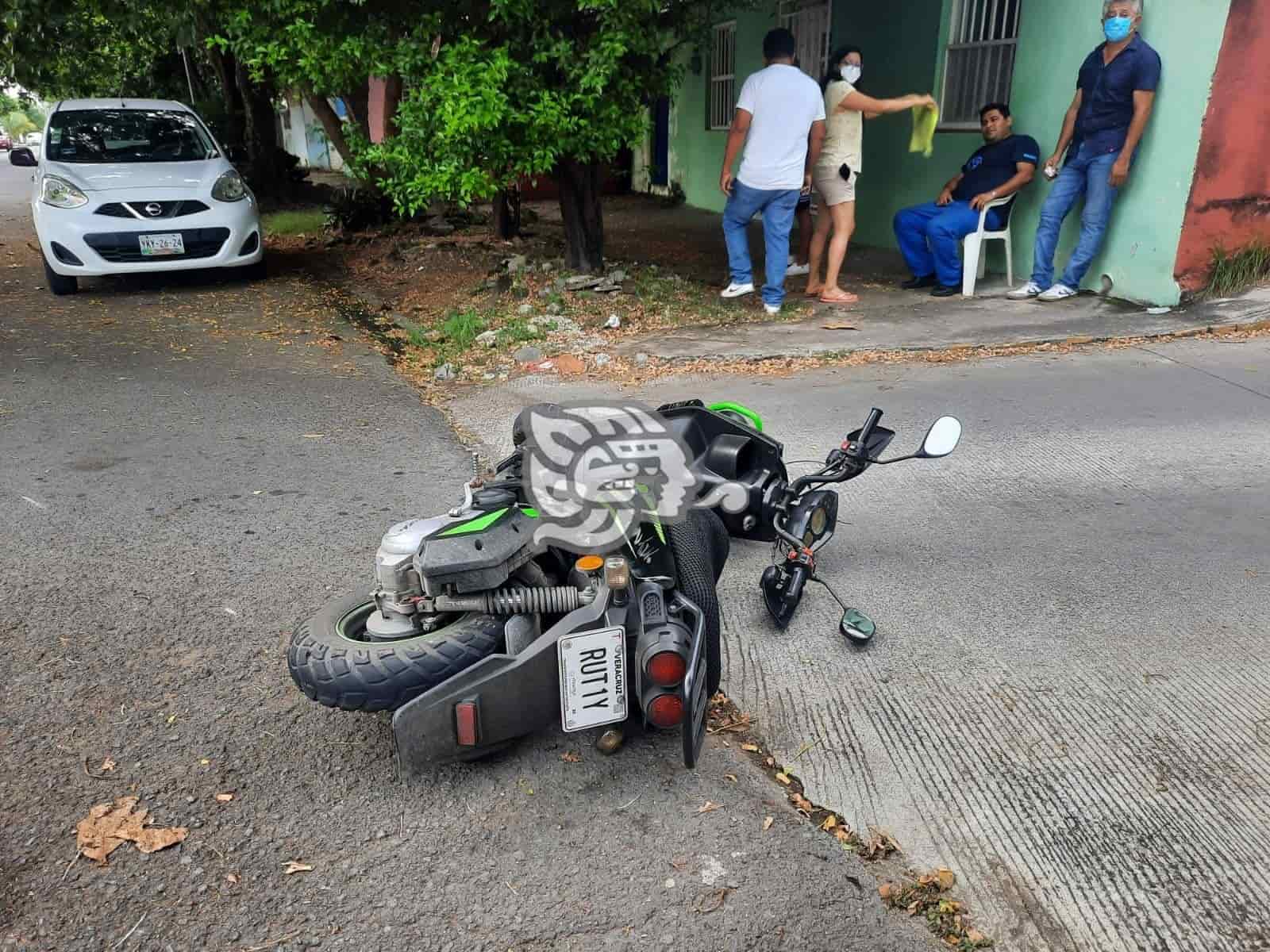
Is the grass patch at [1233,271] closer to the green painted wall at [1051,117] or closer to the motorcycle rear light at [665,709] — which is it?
the green painted wall at [1051,117]

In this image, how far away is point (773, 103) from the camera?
23.5 feet

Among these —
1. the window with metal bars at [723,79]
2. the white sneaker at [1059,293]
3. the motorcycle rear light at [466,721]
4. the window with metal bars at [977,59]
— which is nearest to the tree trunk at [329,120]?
the window with metal bars at [723,79]

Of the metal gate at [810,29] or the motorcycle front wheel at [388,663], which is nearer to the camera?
the motorcycle front wheel at [388,663]

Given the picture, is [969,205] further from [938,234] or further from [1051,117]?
[1051,117]

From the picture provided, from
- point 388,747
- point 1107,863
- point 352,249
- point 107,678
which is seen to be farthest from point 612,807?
point 352,249

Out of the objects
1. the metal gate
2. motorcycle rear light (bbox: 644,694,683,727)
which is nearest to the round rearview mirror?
motorcycle rear light (bbox: 644,694,683,727)

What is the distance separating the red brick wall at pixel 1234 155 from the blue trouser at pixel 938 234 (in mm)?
1614

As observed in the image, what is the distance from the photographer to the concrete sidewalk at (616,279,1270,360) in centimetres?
675

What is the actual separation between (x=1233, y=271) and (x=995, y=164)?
2.03 meters

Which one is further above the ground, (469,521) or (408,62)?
(408,62)

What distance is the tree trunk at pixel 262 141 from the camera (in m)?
16.3

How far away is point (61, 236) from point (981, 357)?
774 cm

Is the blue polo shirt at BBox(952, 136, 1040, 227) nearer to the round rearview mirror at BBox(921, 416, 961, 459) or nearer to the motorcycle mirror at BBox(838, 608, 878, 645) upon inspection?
the round rearview mirror at BBox(921, 416, 961, 459)

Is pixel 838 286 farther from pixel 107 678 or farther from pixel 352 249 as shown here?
pixel 107 678
